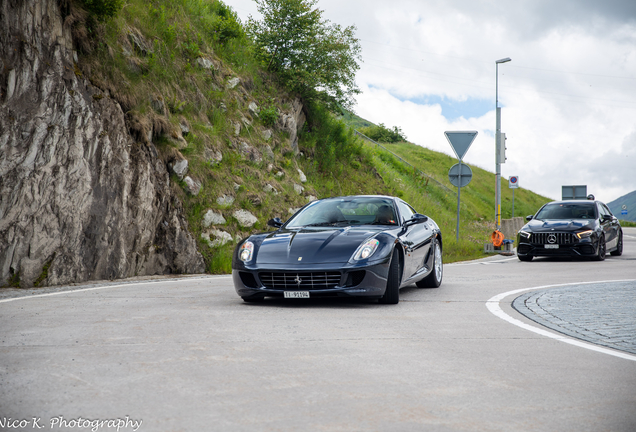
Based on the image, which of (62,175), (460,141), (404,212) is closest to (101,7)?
(62,175)

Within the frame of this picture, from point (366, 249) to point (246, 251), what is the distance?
149cm

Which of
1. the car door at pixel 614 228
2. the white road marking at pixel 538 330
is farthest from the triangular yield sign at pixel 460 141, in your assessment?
the white road marking at pixel 538 330

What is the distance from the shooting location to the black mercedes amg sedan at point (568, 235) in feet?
55.0

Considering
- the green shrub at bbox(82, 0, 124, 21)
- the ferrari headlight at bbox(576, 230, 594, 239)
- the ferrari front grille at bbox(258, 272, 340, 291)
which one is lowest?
the ferrari front grille at bbox(258, 272, 340, 291)

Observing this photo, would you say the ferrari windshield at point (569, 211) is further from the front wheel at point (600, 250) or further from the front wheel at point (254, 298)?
the front wheel at point (254, 298)

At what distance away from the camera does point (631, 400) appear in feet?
12.6

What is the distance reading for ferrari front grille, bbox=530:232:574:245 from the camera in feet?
55.3

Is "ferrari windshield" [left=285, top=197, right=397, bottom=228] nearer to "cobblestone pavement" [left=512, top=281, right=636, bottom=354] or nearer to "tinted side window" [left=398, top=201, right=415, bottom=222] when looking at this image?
"tinted side window" [left=398, top=201, right=415, bottom=222]

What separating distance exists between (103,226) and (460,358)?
8.66 meters

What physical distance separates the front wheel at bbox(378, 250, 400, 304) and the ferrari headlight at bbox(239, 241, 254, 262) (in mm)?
1676

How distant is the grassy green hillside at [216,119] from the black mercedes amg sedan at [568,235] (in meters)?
2.15

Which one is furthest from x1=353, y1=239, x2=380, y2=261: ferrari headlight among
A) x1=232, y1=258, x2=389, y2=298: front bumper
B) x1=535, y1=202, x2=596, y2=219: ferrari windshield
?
x1=535, y1=202, x2=596, y2=219: ferrari windshield

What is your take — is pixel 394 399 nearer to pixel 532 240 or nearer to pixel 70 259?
pixel 70 259

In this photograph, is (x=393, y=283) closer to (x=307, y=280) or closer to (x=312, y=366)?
(x=307, y=280)
